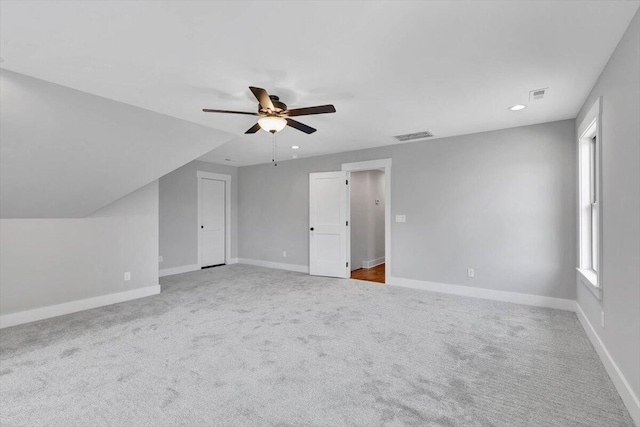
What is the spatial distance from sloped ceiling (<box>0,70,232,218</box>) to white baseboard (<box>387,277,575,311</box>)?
367 centimetres

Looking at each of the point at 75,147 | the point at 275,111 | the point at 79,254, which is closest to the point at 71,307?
the point at 79,254

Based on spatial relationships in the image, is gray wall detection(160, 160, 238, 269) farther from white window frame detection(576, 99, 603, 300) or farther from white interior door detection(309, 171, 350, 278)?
white window frame detection(576, 99, 603, 300)

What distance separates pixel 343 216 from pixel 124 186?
3.55 meters

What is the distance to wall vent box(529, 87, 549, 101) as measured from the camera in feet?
9.75

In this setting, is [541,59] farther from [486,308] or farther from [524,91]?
[486,308]

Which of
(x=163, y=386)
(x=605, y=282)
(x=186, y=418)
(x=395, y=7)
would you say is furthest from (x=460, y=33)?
(x=163, y=386)

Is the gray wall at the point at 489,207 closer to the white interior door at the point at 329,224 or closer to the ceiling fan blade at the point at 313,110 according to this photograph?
the white interior door at the point at 329,224

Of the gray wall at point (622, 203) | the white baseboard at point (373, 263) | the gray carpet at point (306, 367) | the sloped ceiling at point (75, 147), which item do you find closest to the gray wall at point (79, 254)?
the sloped ceiling at point (75, 147)

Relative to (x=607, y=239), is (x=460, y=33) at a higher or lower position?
higher

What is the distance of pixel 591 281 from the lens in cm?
296

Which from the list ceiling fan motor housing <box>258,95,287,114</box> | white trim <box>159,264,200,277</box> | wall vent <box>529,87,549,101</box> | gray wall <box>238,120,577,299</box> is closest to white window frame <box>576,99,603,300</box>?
gray wall <box>238,120,577,299</box>

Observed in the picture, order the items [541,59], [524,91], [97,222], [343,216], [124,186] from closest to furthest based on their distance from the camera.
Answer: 1. [541,59]
2. [524,91]
3. [124,186]
4. [97,222]
5. [343,216]

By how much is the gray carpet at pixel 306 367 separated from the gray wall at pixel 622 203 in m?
0.45

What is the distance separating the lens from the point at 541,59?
239cm
